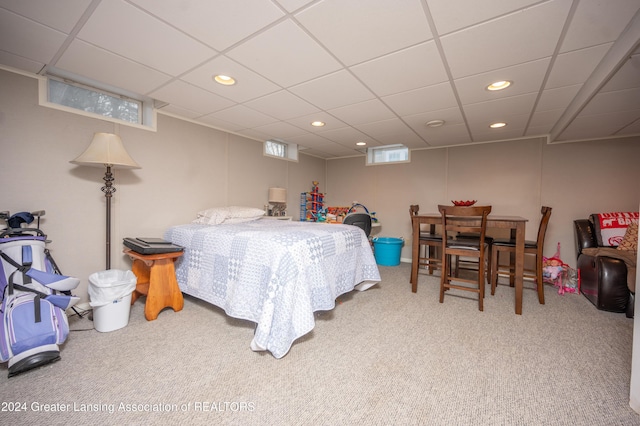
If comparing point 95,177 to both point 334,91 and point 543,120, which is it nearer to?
point 334,91

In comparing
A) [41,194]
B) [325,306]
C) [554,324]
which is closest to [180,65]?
[41,194]

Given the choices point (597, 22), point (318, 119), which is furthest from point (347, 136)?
point (597, 22)

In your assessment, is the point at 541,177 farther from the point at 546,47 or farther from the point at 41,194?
the point at 41,194

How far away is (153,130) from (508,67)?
3541 mm

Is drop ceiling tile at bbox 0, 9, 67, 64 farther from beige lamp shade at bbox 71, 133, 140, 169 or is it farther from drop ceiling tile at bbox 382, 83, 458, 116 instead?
drop ceiling tile at bbox 382, 83, 458, 116

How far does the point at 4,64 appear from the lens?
80.9 inches

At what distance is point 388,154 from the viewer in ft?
16.6

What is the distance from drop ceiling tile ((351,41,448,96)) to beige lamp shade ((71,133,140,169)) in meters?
2.24

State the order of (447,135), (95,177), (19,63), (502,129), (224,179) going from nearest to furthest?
(19,63)
(95,177)
(502,129)
(224,179)
(447,135)

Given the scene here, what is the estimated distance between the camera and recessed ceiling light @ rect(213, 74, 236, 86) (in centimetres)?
221

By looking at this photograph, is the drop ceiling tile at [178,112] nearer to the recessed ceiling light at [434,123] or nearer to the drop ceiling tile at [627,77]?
the recessed ceiling light at [434,123]

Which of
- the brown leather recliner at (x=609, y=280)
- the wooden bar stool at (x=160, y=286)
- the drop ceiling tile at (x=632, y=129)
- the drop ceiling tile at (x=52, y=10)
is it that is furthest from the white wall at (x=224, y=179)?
the drop ceiling tile at (x=52, y=10)

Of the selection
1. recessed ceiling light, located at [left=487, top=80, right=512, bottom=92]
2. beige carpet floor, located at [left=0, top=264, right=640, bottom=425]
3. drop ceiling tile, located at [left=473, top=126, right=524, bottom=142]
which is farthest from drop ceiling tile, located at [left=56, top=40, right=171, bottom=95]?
drop ceiling tile, located at [left=473, top=126, right=524, bottom=142]

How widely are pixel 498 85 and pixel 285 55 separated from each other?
6.22ft
